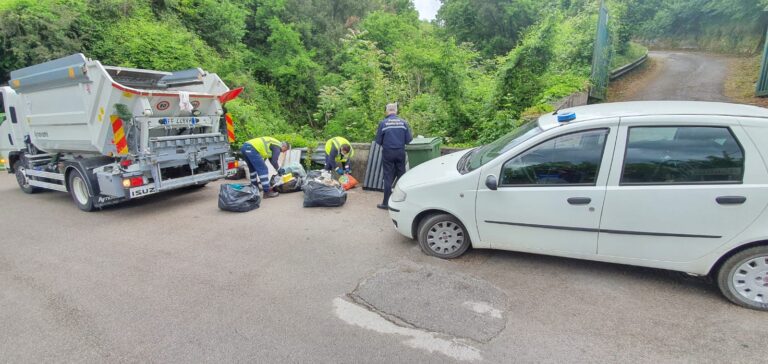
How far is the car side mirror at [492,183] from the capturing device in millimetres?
3727

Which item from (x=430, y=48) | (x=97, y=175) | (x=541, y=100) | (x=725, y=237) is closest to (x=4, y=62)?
(x=97, y=175)

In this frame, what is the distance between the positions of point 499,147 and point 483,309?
1.76 m

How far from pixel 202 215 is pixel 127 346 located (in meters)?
3.57

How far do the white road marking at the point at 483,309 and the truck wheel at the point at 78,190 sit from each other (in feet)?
22.2

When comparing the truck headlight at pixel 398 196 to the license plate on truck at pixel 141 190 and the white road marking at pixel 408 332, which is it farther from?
the license plate on truck at pixel 141 190

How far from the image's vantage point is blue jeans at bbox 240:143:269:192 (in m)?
6.90

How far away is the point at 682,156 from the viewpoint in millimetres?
3215

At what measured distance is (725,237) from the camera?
10.2ft

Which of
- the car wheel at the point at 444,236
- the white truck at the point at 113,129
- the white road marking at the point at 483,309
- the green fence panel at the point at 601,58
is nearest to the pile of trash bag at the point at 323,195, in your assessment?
the white truck at the point at 113,129

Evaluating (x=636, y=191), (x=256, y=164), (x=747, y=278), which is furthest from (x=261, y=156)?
(x=747, y=278)

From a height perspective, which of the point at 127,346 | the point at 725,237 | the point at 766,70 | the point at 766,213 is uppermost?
the point at 766,70

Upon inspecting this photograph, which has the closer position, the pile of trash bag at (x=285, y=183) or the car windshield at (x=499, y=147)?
the car windshield at (x=499, y=147)

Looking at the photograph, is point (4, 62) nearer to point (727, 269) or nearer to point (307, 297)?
point (307, 297)

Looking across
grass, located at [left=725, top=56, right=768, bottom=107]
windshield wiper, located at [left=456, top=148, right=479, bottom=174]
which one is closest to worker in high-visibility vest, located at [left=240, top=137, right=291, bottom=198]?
windshield wiper, located at [left=456, top=148, right=479, bottom=174]
